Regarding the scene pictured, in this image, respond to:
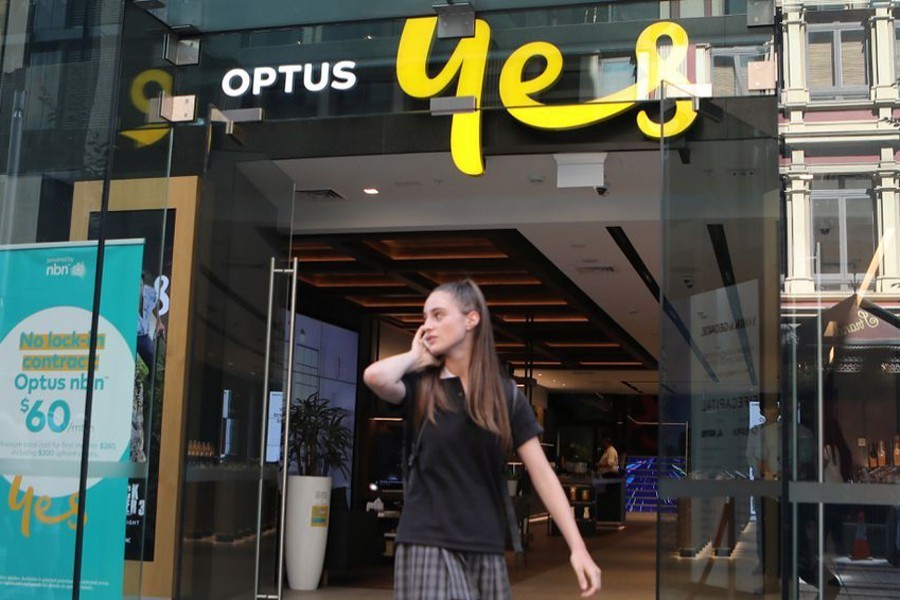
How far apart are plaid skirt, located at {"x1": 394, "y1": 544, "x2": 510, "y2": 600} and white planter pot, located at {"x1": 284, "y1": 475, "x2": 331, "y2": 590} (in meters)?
6.21

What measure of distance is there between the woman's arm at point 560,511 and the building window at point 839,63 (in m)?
3.38

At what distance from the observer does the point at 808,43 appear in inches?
209

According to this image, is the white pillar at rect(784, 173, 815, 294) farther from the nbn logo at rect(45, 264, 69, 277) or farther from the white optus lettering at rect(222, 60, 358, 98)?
the nbn logo at rect(45, 264, 69, 277)

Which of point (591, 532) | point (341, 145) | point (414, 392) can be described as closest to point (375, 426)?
point (591, 532)

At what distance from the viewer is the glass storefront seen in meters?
4.62

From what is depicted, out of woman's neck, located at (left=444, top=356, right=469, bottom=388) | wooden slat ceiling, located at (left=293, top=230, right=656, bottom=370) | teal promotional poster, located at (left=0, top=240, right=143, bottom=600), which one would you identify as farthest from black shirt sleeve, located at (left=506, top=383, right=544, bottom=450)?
wooden slat ceiling, located at (left=293, top=230, right=656, bottom=370)

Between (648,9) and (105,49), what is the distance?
2754 mm

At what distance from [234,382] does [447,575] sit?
4226 mm

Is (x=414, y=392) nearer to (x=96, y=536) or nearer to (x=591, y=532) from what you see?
(x=96, y=536)

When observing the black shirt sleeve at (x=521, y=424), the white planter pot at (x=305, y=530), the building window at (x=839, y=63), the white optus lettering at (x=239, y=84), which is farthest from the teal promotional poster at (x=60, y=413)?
the white planter pot at (x=305, y=530)

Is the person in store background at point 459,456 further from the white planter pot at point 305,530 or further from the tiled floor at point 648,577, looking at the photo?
the white planter pot at point 305,530

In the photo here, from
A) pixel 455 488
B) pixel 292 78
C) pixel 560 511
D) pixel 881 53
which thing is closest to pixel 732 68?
pixel 881 53

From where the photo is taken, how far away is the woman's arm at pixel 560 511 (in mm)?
2352

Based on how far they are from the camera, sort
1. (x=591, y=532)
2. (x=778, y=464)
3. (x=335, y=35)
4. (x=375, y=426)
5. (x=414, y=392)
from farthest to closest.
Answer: (x=591, y=532) < (x=375, y=426) < (x=335, y=35) < (x=778, y=464) < (x=414, y=392)
